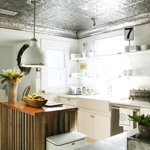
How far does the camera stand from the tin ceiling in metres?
3.24

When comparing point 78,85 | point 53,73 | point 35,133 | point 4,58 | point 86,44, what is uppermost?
point 86,44

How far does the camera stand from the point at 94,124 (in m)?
4.28

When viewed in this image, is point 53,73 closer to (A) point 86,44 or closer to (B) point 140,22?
(A) point 86,44

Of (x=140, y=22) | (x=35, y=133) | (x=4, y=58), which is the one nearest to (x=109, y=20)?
(x=140, y=22)

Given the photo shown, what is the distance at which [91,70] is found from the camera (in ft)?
17.2

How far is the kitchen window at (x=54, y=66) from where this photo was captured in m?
4.90

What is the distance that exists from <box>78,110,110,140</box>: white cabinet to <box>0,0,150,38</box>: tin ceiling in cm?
199

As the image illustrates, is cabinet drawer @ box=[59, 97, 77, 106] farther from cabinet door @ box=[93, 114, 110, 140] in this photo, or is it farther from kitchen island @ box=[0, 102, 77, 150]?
kitchen island @ box=[0, 102, 77, 150]

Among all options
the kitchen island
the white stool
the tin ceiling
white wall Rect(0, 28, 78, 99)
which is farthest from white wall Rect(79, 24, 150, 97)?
the white stool

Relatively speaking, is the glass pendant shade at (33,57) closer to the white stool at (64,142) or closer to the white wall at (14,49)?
the white stool at (64,142)

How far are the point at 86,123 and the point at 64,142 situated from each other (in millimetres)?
1825

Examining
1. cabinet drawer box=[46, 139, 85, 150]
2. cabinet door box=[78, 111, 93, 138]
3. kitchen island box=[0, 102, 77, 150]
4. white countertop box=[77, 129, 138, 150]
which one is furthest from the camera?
cabinet door box=[78, 111, 93, 138]

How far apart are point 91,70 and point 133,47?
153cm

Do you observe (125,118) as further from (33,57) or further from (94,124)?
(33,57)
